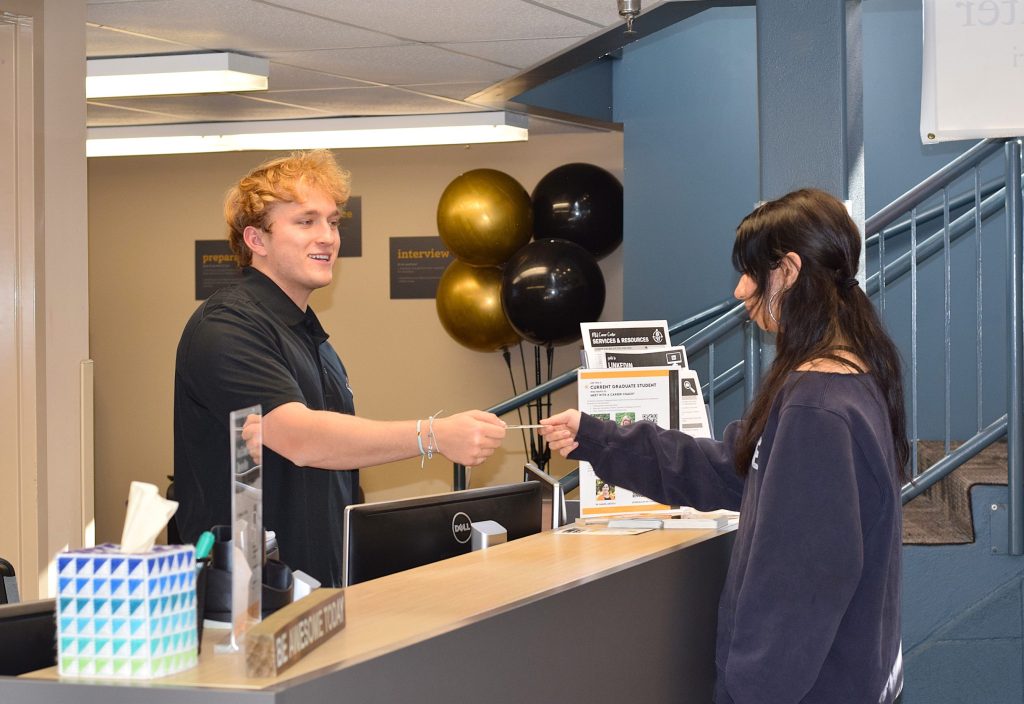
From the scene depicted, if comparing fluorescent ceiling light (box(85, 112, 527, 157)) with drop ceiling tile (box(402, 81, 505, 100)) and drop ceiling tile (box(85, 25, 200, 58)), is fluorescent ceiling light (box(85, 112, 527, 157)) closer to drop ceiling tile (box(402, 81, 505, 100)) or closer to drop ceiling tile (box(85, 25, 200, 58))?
drop ceiling tile (box(402, 81, 505, 100))

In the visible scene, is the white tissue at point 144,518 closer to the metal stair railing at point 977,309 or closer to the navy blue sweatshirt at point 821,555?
the navy blue sweatshirt at point 821,555

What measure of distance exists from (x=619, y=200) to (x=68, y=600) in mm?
6035

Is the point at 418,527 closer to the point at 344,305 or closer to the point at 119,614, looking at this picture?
the point at 119,614

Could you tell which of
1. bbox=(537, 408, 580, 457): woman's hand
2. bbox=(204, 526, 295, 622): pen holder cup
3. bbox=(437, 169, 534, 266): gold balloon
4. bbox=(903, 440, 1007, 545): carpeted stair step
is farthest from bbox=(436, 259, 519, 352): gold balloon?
bbox=(204, 526, 295, 622): pen holder cup

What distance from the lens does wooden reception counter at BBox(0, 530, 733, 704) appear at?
1263mm

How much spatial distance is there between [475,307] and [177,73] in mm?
2430

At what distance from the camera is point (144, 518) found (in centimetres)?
129

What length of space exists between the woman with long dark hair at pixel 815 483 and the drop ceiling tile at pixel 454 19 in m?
2.59

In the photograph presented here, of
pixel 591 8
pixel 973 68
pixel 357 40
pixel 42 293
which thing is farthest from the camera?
pixel 357 40

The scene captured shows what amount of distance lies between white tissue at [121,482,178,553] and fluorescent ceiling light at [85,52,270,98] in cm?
408

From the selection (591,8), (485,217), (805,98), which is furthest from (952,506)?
(485,217)

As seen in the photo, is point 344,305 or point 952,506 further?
point 344,305

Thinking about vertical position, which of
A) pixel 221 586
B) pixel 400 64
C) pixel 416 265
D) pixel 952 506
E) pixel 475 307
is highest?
pixel 400 64

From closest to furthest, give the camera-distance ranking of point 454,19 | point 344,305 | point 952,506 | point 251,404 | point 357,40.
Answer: point 251,404
point 952,506
point 454,19
point 357,40
point 344,305
